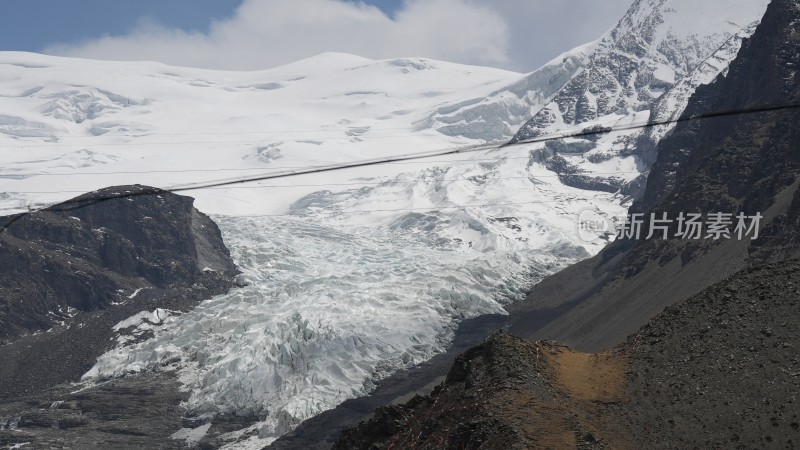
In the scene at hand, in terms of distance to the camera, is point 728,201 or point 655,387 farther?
point 728,201

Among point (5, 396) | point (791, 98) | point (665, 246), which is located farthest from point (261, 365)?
point (791, 98)

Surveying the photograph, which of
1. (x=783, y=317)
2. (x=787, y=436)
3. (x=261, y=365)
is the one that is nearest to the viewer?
(x=787, y=436)

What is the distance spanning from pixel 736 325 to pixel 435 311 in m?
152

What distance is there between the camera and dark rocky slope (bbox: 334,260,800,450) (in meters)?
35.6

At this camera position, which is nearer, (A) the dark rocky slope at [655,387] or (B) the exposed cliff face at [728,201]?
(A) the dark rocky slope at [655,387]

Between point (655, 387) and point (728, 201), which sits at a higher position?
point (655, 387)

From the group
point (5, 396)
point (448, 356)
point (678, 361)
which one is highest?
point (678, 361)

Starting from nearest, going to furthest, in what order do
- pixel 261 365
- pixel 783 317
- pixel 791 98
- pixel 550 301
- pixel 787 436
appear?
1. pixel 787 436
2. pixel 783 317
3. pixel 791 98
4. pixel 261 365
5. pixel 550 301

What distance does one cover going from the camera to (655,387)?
38.0 meters

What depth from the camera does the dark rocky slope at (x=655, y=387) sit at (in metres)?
35.6

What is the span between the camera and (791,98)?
156m

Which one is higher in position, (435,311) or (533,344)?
(533,344)

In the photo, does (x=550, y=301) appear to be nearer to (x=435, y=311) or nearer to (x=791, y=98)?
(x=435, y=311)

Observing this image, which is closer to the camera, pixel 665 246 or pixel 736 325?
pixel 736 325
